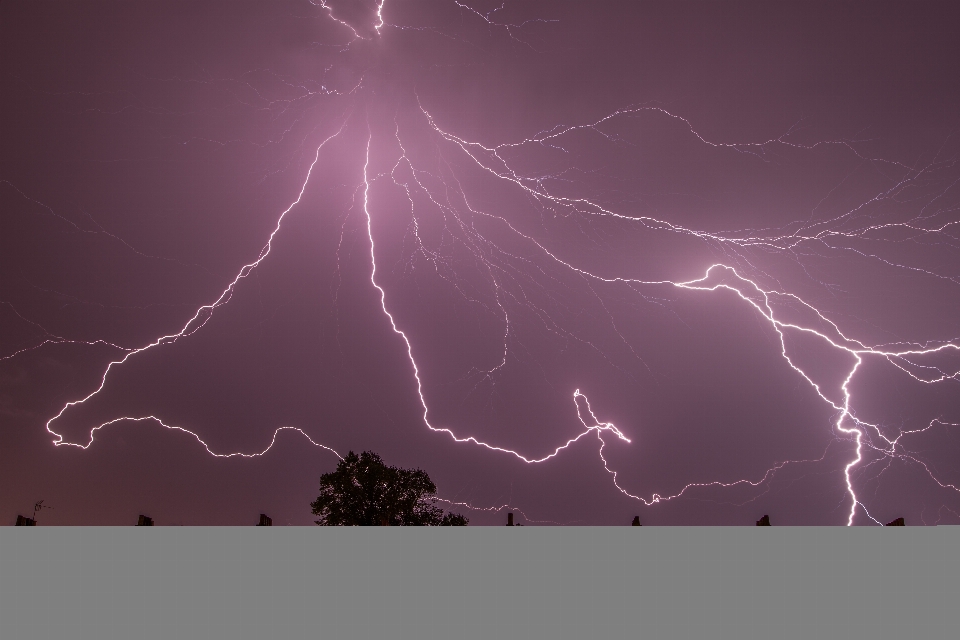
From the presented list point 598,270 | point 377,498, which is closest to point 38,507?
point 377,498

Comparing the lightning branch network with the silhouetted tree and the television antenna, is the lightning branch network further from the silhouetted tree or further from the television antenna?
the silhouetted tree

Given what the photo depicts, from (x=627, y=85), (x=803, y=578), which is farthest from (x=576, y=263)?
(x=803, y=578)

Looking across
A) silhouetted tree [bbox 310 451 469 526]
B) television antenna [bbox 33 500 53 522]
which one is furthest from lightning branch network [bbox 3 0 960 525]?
silhouetted tree [bbox 310 451 469 526]

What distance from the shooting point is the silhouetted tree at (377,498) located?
11.3 meters

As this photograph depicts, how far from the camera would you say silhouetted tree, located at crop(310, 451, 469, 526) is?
37.2 ft

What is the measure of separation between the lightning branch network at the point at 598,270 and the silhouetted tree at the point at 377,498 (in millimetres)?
4490

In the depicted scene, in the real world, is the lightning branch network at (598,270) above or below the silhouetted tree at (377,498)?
above

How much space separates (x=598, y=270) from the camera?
52.6 feet

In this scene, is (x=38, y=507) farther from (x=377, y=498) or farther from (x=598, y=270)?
(x=598, y=270)

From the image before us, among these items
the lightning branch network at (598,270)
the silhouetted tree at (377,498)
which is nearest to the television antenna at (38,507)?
the lightning branch network at (598,270)

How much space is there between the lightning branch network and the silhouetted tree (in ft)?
14.7

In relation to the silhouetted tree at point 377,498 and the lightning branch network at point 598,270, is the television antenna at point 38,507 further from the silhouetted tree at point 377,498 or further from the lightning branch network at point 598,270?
the silhouetted tree at point 377,498

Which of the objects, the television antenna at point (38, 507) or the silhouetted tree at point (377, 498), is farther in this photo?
the television antenna at point (38, 507)

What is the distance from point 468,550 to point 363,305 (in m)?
15.7
